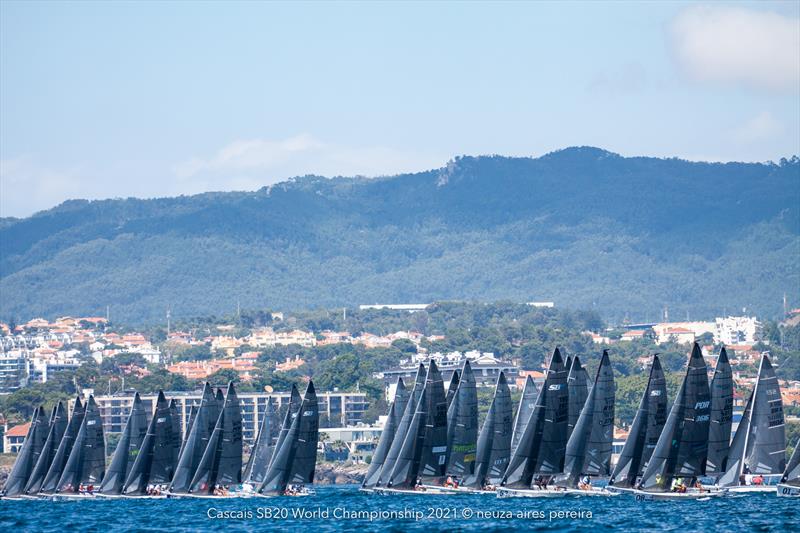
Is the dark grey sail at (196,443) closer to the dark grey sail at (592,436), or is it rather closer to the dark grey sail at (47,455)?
the dark grey sail at (47,455)

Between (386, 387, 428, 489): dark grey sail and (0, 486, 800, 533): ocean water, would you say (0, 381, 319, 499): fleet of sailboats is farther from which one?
(386, 387, 428, 489): dark grey sail

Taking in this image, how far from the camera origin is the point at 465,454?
8150cm

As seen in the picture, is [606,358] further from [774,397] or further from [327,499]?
[327,499]

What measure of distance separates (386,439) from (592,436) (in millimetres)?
13867

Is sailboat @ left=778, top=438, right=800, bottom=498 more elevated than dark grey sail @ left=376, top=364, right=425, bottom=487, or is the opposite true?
dark grey sail @ left=376, top=364, right=425, bottom=487

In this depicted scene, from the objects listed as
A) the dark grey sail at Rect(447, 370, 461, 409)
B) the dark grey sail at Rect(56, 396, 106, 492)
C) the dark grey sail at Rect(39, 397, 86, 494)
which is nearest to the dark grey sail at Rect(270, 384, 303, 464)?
the dark grey sail at Rect(447, 370, 461, 409)

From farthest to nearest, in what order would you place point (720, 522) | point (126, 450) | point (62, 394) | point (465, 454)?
1. point (62, 394)
2. point (126, 450)
3. point (465, 454)
4. point (720, 522)

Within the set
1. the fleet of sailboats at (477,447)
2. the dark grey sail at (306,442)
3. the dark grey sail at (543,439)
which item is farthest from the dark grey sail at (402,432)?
the dark grey sail at (543,439)

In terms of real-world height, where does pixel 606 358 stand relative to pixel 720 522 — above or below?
above

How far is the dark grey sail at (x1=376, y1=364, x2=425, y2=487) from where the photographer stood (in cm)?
8162

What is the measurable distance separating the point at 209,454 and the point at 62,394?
321 ft

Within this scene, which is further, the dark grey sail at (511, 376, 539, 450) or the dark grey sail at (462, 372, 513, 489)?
the dark grey sail at (511, 376, 539, 450)

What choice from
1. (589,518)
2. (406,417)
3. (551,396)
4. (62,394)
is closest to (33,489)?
(406,417)

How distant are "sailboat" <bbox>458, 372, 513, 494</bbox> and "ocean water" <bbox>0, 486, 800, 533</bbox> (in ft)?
5.52
